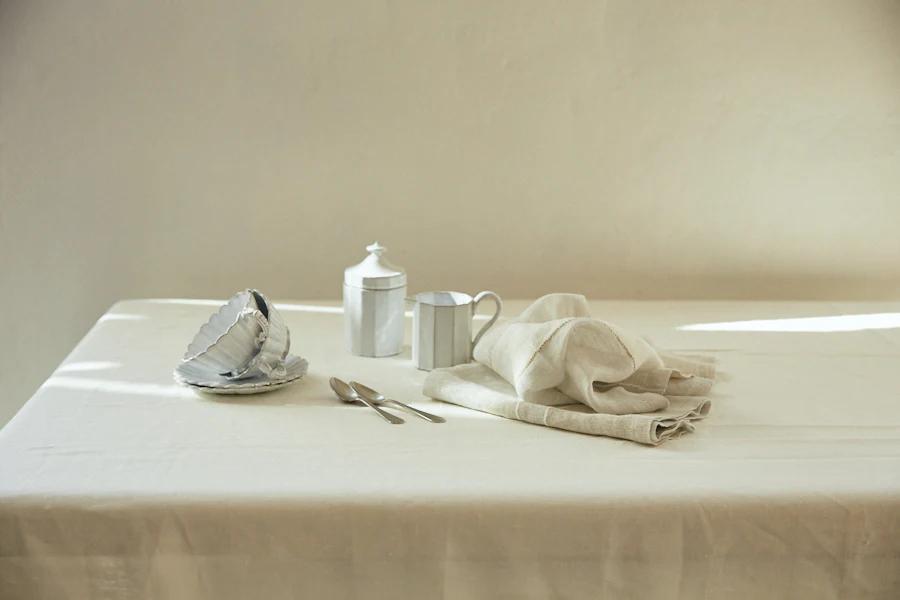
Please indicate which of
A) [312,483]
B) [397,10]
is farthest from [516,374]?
[397,10]

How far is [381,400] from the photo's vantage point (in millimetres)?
1223

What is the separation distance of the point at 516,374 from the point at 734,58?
943mm

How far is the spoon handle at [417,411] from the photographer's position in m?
1.17

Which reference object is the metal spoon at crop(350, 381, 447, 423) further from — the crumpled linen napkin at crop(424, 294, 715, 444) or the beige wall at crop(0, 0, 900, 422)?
the beige wall at crop(0, 0, 900, 422)

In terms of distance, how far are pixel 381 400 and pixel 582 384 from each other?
0.25 m

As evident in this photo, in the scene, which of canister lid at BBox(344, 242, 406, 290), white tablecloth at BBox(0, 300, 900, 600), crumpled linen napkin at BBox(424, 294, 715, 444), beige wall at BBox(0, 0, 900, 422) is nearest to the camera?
white tablecloth at BBox(0, 300, 900, 600)

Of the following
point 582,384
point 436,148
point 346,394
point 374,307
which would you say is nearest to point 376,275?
point 374,307

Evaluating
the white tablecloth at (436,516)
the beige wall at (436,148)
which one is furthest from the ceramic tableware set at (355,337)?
the beige wall at (436,148)

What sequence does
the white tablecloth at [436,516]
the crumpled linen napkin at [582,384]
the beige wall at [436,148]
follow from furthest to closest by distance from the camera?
the beige wall at [436,148] < the crumpled linen napkin at [582,384] < the white tablecloth at [436,516]

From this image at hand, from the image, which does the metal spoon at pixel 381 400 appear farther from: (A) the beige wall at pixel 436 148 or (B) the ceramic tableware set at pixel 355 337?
(A) the beige wall at pixel 436 148

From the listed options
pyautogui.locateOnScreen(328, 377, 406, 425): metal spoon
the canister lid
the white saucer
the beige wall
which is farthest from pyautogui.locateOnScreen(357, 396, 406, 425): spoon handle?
the beige wall

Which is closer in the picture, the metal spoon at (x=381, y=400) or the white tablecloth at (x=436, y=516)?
the white tablecloth at (x=436, y=516)

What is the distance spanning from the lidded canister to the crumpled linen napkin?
162 mm

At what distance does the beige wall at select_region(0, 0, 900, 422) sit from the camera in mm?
1808
